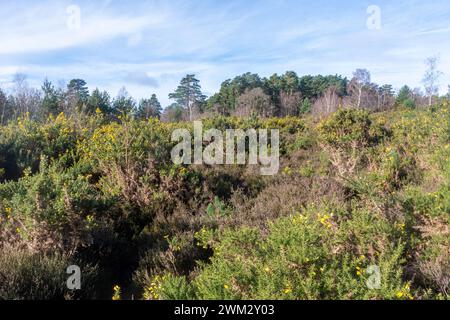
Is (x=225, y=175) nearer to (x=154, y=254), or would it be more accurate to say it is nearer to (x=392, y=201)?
(x=154, y=254)

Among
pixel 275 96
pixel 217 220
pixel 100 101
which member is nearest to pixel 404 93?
pixel 275 96

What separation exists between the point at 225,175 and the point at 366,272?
14.9ft

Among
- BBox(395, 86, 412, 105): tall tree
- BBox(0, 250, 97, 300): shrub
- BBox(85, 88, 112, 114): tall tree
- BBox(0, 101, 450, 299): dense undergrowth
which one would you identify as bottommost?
BBox(0, 250, 97, 300): shrub

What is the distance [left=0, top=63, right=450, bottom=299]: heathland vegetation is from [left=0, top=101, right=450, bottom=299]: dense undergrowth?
2cm

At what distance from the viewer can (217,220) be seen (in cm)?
482

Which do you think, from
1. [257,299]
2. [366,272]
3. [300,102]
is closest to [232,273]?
[257,299]

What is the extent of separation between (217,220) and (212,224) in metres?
0.10

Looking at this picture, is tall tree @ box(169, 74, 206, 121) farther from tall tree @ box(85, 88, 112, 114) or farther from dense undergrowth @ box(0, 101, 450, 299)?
dense undergrowth @ box(0, 101, 450, 299)

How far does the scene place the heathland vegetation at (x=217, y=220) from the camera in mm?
2795

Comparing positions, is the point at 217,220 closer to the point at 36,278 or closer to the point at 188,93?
the point at 36,278

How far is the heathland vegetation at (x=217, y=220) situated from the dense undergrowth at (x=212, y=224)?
17mm

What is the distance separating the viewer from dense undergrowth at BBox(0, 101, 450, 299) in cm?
279

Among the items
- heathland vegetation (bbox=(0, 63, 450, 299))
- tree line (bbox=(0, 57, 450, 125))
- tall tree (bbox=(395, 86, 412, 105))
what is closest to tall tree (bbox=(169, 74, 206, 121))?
tree line (bbox=(0, 57, 450, 125))

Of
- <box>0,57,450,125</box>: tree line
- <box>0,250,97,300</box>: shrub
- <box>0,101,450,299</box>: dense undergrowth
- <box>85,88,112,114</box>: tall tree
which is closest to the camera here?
<box>0,101,450,299</box>: dense undergrowth
